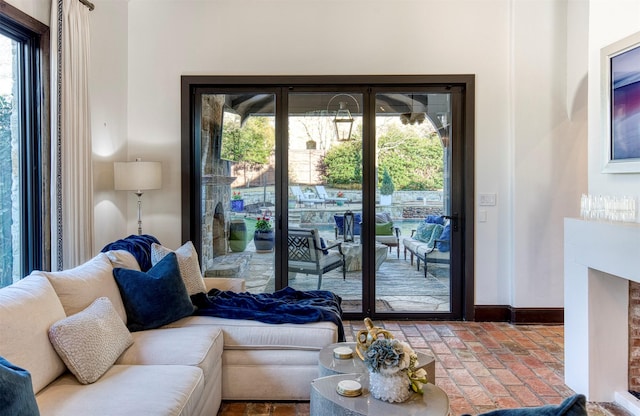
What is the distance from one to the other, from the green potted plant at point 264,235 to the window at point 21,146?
1.91 m


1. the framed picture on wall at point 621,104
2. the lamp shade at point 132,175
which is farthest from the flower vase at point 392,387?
the lamp shade at point 132,175

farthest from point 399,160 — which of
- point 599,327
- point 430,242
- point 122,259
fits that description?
point 122,259

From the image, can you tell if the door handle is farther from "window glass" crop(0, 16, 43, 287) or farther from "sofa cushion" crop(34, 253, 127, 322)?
"window glass" crop(0, 16, 43, 287)

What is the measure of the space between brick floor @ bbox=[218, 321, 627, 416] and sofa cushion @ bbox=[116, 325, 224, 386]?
0.46 metres

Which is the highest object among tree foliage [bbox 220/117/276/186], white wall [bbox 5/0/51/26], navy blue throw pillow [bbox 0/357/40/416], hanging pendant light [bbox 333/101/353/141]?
white wall [bbox 5/0/51/26]

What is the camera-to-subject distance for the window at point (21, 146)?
308 centimetres

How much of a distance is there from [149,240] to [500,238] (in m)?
3.30

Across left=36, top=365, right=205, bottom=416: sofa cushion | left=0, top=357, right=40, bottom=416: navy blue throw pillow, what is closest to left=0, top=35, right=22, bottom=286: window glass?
left=36, top=365, right=205, bottom=416: sofa cushion

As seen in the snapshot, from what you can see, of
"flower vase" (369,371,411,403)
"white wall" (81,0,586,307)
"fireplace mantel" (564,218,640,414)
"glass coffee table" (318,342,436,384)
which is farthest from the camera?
"white wall" (81,0,586,307)

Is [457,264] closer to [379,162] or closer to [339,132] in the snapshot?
[379,162]

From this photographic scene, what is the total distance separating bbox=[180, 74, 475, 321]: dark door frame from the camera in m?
4.52

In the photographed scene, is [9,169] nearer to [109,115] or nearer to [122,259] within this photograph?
[122,259]

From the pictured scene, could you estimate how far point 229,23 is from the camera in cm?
452

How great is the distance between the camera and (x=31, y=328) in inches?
75.9
